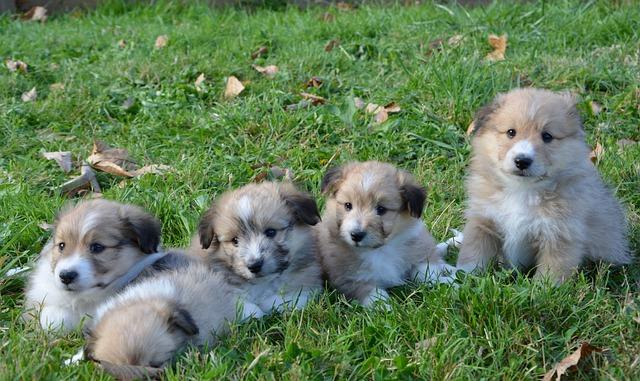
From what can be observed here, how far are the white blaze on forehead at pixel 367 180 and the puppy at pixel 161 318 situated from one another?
0.85 m

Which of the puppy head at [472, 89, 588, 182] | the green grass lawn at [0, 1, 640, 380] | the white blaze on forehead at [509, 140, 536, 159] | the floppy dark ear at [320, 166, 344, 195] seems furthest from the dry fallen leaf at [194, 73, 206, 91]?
the white blaze on forehead at [509, 140, 536, 159]

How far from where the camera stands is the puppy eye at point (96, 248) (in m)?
4.43

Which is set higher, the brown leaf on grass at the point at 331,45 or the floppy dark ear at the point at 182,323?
the floppy dark ear at the point at 182,323

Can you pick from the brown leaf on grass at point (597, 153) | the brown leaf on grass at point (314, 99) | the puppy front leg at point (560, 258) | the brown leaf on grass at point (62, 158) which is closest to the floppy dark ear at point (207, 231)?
the puppy front leg at point (560, 258)

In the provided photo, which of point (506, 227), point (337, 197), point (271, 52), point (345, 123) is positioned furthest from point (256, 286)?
point (271, 52)

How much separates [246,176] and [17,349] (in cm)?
250

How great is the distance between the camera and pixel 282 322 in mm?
4223

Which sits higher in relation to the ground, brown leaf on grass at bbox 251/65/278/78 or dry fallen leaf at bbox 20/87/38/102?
brown leaf on grass at bbox 251/65/278/78

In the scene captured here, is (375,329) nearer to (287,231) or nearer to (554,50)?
(287,231)

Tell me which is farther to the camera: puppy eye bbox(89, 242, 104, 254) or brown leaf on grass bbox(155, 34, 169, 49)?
brown leaf on grass bbox(155, 34, 169, 49)

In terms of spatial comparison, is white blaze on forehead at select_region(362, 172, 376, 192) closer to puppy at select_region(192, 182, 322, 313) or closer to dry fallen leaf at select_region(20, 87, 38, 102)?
puppy at select_region(192, 182, 322, 313)

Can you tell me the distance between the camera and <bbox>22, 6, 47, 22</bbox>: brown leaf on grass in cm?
1057

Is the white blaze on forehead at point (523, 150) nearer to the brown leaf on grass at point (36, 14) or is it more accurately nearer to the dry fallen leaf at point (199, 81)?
the dry fallen leaf at point (199, 81)

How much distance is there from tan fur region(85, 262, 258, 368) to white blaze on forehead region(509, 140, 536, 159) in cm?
154
